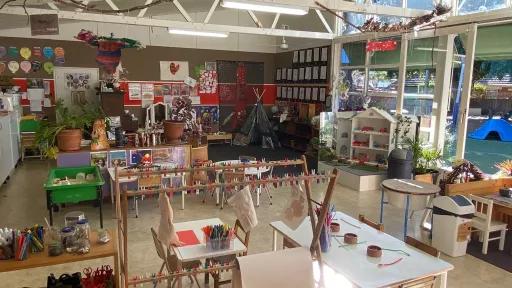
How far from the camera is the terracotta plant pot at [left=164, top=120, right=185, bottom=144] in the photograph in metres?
6.59

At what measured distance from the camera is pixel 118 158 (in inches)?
246

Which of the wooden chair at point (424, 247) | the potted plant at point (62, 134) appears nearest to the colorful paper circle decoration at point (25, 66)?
the potted plant at point (62, 134)

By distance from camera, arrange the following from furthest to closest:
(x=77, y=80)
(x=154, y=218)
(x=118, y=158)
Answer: (x=77, y=80)
(x=118, y=158)
(x=154, y=218)

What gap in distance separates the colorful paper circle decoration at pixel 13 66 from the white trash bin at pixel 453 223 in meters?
10.0

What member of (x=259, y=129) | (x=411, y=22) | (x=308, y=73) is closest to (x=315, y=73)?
(x=308, y=73)

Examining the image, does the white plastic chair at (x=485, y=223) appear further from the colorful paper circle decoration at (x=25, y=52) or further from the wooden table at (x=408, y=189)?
the colorful paper circle decoration at (x=25, y=52)

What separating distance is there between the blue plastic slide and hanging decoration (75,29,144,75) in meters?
6.89

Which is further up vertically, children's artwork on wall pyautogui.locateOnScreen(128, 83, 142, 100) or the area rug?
children's artwork on wall pyautogui.locateOnScreen(128, 83, 142, 100)

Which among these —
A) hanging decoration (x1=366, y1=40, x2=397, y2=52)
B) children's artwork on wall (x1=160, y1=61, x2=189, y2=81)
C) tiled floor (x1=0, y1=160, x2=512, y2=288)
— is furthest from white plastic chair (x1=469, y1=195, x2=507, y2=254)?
children's artwork on wall (x1=160, y1=61, x2=189, y2=81)

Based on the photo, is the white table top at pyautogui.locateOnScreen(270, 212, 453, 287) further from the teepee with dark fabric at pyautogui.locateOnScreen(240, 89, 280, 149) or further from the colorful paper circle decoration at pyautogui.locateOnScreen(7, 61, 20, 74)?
the colorful paper circle decoration at pyautogui.locateOnScreen(7, 61, 20, 74)

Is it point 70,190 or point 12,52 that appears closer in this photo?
point 70,190

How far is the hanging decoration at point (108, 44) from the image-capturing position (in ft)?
24.1

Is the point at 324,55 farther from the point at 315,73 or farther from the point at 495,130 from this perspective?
the point at 495,130

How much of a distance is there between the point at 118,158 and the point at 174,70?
18.5ft
